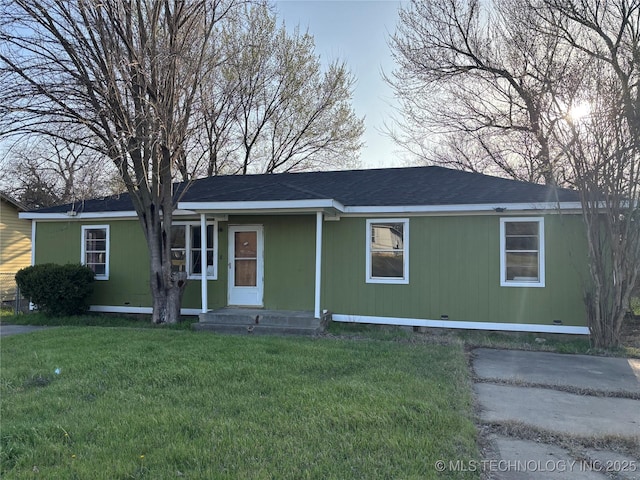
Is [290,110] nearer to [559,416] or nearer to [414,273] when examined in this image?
[414,273]

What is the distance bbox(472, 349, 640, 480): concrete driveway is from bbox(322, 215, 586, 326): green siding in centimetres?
172

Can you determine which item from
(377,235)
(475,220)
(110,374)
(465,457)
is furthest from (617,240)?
(110,374)

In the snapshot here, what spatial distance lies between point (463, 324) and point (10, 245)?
678 inches

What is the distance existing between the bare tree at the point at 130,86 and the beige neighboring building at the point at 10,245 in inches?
396

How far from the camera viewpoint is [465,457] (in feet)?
10.8

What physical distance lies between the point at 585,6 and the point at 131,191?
1371cm

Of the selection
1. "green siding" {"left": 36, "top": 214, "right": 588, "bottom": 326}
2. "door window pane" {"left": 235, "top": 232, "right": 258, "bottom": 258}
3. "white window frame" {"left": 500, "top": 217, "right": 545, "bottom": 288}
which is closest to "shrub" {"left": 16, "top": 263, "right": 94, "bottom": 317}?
"green siding" {"left": 36, "top": 214, "right": 588, "bottom": 326}

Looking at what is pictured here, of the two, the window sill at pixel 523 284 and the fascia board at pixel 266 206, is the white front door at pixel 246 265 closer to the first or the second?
the fascia board at pixel 266 206

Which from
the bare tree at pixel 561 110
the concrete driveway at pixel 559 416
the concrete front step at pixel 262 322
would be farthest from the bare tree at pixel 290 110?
the concrete driveway at pixel 559 416

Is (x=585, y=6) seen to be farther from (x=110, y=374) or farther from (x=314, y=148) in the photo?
(x=110, y=374)

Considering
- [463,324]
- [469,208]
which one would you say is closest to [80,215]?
[469,208]

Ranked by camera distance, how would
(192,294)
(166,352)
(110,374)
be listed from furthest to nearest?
(192,294), (166,352), (110,374)

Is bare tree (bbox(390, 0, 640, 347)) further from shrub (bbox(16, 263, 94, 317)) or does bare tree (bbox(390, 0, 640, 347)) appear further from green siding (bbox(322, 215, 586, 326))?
shrub (bbox(16, 263, 94, 317))

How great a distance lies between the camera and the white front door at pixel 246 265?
32.7 ft
